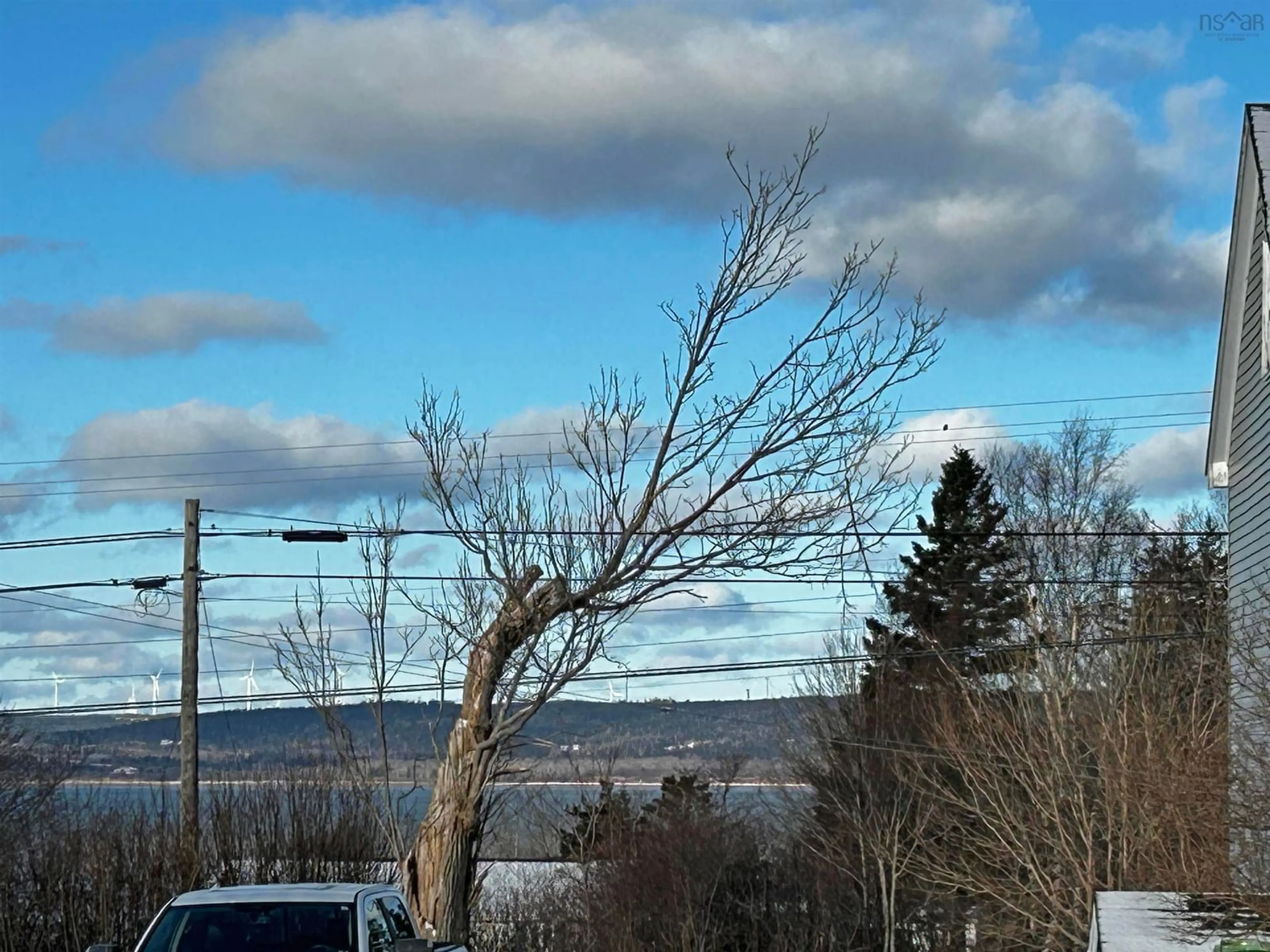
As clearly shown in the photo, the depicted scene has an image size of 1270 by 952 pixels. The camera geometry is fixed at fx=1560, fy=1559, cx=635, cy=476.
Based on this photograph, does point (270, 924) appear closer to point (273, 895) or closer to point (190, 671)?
point (273, 895)

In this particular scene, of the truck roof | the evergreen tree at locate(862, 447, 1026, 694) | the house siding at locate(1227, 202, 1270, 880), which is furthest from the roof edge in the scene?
the evergreen tree at locate(862, 447, 1026, 694)

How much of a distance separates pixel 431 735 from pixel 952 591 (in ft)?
104

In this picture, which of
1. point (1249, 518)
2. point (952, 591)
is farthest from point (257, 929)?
point (952, 591)

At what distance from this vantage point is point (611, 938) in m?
33.1

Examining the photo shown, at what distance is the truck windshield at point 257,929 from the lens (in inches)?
446

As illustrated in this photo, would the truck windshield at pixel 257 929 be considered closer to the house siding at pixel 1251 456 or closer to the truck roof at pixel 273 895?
the truck roof at pixel 273 895

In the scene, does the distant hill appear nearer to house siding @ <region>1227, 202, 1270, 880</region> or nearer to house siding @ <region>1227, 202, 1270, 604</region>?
house siding @ <region>1227, 202, 1270, 880</region>

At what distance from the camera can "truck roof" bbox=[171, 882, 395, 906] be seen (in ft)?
38.1

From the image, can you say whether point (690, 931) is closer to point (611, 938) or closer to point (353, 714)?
point (611, 938)

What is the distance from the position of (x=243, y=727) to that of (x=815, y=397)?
24.5 metres

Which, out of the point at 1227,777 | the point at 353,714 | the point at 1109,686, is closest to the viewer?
the point at 1227,777

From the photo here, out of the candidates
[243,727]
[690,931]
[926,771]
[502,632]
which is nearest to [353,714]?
[243,727]

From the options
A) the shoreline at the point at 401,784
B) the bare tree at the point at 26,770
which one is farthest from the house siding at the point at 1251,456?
the bare tree at the point at 26,770

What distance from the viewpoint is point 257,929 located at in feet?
37.7
